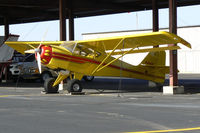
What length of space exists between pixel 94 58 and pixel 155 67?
12.8 ft

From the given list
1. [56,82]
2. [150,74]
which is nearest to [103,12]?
[150,74]

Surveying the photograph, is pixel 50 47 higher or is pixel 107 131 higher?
pixel 50 47

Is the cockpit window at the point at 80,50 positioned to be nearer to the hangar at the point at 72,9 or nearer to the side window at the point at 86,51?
the side window at the point at 86,51

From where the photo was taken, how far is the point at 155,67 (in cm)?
2141

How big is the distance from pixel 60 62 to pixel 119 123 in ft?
31.8

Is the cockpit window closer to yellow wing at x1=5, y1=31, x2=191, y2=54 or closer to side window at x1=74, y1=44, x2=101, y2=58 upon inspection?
side window at x1=74, y1=44, x2=101, y2=58

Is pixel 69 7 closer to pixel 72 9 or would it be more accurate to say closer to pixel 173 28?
pixel 72 9

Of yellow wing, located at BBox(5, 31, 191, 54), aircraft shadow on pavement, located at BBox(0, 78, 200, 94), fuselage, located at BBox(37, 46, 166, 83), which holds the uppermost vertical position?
yellow wing, located at BBox(5, 31, 191, 54)

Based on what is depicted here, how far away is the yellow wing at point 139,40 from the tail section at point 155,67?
2186mm

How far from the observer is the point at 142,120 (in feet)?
30.2

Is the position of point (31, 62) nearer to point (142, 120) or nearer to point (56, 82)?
point (56, 82)

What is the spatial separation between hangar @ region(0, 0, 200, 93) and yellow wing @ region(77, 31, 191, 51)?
2.99 feet

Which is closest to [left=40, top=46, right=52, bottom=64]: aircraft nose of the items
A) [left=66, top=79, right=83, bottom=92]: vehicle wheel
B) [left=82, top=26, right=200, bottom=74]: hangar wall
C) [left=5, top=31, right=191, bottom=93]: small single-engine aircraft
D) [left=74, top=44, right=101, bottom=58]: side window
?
[left=5, top=31, right=191, bottom=93]: small single-engine aircraft

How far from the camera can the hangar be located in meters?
21.6
